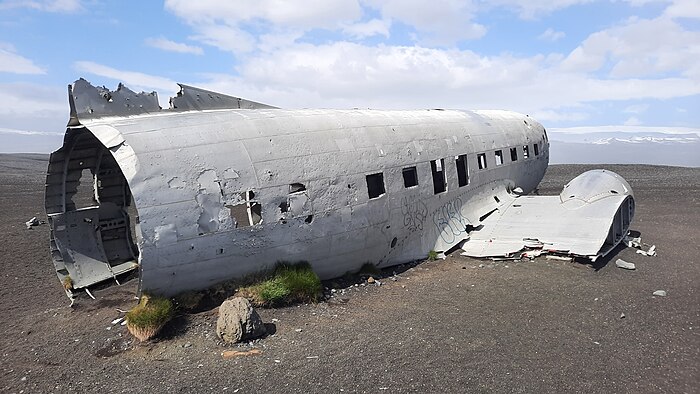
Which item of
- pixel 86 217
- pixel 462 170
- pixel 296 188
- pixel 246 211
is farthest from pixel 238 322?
pixel 462 170

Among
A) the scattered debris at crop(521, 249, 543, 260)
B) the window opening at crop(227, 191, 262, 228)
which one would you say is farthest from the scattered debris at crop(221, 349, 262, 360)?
the scattered debris at crop(521, 249, 543, 260)

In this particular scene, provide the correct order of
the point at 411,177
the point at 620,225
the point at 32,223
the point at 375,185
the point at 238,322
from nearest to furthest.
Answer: the point at 238,322
the point at 375,185
the point at 411,177
the point at 620,225
the point at 32,223

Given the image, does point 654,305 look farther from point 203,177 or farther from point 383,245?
point 203,177

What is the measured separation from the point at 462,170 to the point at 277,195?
8.10 metres

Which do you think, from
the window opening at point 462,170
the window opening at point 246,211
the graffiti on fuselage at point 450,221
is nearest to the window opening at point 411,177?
the graffiti on fuselage at point 450,221

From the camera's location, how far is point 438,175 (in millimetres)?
15008

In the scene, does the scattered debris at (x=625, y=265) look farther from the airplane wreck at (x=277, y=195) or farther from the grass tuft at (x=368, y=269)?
the grass tuft at (x=368, y=269)

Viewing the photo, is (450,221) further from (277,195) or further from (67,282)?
(67,282)

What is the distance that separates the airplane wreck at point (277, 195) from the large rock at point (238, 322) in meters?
1.02

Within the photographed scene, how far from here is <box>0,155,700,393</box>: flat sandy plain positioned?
26.2ft

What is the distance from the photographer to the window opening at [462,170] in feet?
52.3

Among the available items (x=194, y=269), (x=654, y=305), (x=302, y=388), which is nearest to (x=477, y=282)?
(x=654, y=305)

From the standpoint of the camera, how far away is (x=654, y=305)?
36.4 ft

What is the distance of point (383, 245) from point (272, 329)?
4.48m
